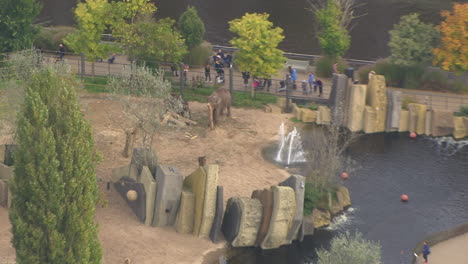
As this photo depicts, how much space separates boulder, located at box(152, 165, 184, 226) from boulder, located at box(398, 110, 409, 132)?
18.5m

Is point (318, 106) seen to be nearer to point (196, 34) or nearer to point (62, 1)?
point (196, 34)

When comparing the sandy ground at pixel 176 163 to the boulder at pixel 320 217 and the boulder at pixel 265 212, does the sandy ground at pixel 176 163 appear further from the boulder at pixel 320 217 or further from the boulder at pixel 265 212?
the boulder at pixel 320 217

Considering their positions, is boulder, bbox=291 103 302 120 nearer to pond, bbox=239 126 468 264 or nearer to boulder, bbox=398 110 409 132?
pond, bbox=239 126 468 264

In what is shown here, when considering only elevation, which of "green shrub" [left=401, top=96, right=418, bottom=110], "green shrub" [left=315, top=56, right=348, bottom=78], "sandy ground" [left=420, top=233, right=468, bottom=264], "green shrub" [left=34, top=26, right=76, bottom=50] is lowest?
"sandy ground" [left=420, top=233, right=468, bottom=264]

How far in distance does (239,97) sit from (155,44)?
640 cm

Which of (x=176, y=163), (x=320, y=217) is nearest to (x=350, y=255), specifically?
(x=320, y=217)

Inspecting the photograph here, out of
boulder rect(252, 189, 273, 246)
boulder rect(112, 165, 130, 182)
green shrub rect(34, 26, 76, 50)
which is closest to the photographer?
boulder rect(252, 189, 273, 246)

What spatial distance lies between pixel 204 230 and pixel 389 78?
24.3 metres

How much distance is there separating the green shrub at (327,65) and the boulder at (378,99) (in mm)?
7814

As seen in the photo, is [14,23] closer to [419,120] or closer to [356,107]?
[356,107]

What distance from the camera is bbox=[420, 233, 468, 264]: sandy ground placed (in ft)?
137

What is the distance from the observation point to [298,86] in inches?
2414

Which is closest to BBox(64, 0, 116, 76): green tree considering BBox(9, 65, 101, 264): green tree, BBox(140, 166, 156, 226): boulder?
BBox(140, 166, 156, 226): boulder

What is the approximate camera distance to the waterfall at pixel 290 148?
51.2 metres
